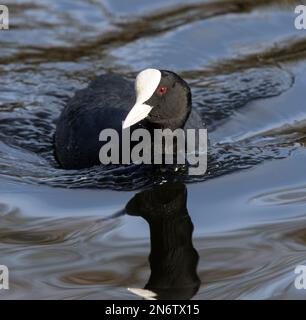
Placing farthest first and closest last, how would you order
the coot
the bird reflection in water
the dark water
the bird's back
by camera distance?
the bird's back, the coot, the dark water, the bird reflection in water

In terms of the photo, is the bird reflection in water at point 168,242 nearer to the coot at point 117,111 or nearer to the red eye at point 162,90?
the coot at point 117,111

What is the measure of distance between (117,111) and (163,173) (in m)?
0.56

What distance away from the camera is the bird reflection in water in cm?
477

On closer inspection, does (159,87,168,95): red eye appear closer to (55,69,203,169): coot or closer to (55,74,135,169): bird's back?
(55,69,203,169): coot

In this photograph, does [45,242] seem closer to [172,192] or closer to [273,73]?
[172,192]

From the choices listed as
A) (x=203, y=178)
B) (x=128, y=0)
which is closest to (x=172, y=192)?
(x=203, y=178)

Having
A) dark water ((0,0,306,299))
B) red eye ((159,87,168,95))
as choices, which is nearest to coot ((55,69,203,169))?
red eye ((159,87,168,95))

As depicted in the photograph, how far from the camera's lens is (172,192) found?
237 inches

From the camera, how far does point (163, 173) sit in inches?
245

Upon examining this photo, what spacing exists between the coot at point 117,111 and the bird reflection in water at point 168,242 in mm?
433

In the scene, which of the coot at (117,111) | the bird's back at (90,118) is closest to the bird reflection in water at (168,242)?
the coot at (117,111)

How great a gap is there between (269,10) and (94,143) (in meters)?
3.16

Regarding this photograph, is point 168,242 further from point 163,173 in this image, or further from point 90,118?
point 90,118

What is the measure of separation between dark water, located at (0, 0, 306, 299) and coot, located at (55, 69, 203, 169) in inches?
6.1
